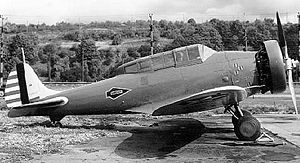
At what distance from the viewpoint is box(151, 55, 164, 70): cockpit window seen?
38.2 feet

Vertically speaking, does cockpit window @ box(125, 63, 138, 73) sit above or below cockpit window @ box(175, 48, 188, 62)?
below

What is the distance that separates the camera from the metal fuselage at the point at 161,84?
11.1m

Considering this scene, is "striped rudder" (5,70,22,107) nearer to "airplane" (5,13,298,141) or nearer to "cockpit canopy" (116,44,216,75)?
"airplane" (5,13,298,141)

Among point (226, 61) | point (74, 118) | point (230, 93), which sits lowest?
point (74, 118)

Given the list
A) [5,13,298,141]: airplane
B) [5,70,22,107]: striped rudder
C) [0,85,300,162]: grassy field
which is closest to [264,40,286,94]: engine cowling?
[5,13,298,141]: airplane

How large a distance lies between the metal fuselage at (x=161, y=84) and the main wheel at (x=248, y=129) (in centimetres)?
125

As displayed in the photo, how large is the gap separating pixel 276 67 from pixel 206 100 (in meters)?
2.24

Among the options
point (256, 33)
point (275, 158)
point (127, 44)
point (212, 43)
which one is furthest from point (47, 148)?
point (127, 44)

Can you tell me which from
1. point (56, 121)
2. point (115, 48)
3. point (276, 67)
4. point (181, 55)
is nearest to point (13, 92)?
point (56, 121)

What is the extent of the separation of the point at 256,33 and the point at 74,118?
2670 inches

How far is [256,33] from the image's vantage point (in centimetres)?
7738

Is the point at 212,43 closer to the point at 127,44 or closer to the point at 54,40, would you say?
the point at 127,44

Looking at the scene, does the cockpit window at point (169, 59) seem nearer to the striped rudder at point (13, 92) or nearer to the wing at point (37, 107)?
the wing at point (37, 107)

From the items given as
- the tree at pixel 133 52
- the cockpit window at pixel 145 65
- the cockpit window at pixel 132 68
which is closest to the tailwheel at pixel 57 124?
the cockpit window at pixel 132 68
